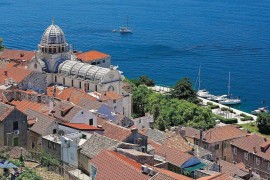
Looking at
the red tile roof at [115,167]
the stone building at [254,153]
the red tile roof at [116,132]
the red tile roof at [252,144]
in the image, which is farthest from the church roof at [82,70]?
the red tile roof at [115,167]

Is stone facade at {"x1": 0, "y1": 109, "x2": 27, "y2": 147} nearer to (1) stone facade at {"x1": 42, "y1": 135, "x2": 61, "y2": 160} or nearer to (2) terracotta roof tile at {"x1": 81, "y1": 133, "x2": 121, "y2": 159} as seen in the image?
(1) stone facade at {"x1": 42, "y1": 135, "x2": 61, "y2": 160}

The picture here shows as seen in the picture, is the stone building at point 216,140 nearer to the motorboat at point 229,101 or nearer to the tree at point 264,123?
the tree at point 264,123

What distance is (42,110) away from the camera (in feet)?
172

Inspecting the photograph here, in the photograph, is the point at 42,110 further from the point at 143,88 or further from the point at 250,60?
the point at 250,60

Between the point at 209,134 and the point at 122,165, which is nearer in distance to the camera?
the point at 122,165

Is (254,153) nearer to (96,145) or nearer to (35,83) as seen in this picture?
(35,83)

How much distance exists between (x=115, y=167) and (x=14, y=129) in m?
14.1

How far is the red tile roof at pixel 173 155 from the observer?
41256mm

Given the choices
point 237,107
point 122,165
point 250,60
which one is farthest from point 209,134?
point 250,60

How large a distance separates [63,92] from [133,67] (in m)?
68.0

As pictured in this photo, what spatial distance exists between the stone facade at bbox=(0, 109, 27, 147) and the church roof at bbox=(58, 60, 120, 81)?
28.7 metres

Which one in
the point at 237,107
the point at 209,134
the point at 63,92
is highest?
the point at 63,92

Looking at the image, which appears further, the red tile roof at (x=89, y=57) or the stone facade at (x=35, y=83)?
the red tile roof at (x=89, y=57)

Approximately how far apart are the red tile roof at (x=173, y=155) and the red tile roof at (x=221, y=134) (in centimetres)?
1913
